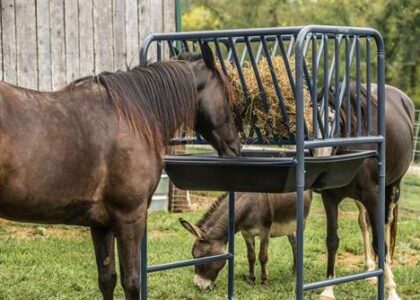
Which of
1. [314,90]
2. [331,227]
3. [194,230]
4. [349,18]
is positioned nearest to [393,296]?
[331,227]

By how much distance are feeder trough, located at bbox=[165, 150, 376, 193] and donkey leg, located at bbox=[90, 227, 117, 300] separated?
75 cm

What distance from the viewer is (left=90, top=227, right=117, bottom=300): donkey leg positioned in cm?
529

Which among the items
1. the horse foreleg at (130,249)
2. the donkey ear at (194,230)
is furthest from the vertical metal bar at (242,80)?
the donkey ear at (194,230)

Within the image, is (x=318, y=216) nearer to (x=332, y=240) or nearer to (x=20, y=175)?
(x=332, y=240)

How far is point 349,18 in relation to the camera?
21.8 meters

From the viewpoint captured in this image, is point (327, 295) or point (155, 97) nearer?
point (155, 97)

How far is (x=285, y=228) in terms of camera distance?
7.93m

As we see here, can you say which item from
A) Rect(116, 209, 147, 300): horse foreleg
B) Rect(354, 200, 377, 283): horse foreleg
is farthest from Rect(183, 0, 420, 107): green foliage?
Rect(116, 209, 147, 300): horse foreleg

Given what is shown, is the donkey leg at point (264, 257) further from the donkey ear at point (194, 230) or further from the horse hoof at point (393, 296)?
the horse hoof at point (393, 296)

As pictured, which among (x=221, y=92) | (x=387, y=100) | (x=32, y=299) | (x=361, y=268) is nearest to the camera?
(x=221, y=92)

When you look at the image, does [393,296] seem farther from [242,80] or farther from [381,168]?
[242,80]

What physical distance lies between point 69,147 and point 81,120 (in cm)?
20

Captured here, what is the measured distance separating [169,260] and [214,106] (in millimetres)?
3106

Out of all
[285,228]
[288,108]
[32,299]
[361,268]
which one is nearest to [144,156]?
[288,108]
